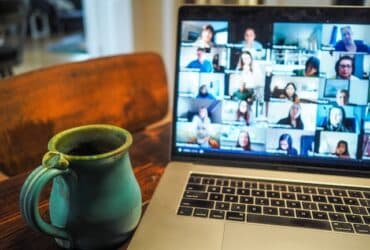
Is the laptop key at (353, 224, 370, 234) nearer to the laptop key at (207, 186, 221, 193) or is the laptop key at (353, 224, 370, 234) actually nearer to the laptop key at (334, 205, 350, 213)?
the laptop key at (334, 205, 350, 213)

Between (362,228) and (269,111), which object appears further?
(269,111)

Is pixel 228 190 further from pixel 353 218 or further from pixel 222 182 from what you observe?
pixel 353 218

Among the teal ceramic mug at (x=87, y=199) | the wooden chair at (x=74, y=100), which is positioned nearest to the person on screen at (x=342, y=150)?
the teal ceramic mug at (x=87, y=199)

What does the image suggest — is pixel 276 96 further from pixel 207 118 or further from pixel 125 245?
pixel 125 245

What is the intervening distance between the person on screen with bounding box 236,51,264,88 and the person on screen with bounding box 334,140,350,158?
0.16 m

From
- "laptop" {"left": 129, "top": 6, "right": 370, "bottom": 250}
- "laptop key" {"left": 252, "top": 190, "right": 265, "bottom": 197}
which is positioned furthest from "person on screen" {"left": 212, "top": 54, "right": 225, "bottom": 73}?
"laptop key" {"left": 252, "top": 190, "right": 265, "bottom": 197}

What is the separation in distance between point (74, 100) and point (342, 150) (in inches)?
22.0

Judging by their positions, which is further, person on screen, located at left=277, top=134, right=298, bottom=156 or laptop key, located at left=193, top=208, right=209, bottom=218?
person on screen, located at left=277, top=134, right=298, bottom=156

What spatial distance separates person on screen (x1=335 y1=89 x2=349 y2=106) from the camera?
66 cm

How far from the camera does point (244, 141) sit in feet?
2.26

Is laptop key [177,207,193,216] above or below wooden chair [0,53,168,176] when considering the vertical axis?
below

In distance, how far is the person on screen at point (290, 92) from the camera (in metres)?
0.67

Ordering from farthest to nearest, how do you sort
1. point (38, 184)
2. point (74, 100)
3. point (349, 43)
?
point (74, 100)
point (349, 43)
point (38, 184)

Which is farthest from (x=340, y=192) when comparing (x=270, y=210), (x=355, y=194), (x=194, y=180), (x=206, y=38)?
(x=206, y=38)
